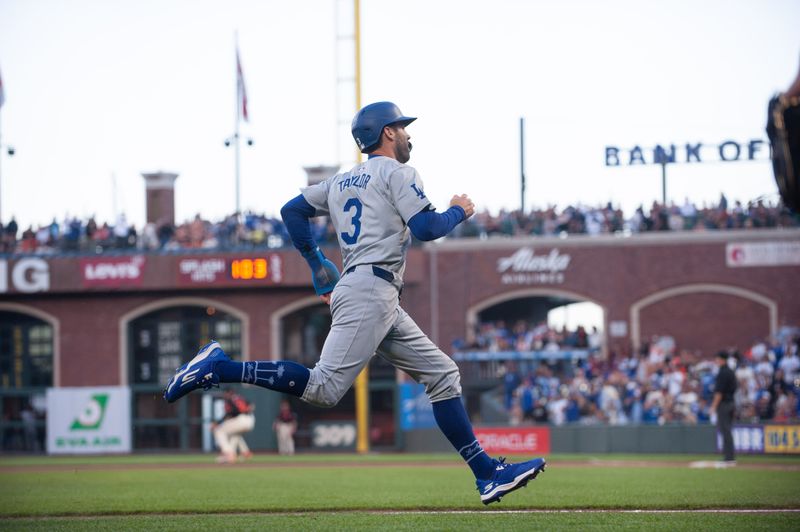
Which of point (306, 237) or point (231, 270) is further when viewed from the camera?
point (231, 270)

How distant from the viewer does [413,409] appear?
106 feet

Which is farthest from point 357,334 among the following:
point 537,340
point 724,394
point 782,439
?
point 537,340

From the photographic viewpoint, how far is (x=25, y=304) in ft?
116

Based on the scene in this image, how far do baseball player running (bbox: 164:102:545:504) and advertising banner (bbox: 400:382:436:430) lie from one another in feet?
79.4

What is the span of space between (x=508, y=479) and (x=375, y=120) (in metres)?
2.49

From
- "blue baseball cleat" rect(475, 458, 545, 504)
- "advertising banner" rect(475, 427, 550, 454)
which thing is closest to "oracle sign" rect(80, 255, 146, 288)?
"advertising banner" rect(475, 427, 550, 454)

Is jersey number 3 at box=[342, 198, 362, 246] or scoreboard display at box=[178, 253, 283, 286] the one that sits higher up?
scoreboard display at box=[178, 253, 283, 286]

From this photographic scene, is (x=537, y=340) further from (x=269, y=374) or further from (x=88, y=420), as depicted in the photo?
(x=269, y=374)

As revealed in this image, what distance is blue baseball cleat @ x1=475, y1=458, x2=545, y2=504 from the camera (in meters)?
7.30

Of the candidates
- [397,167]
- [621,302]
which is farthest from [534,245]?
[397,167]

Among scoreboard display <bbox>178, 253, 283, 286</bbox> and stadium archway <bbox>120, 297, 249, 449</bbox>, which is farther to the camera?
stadium archway <bbox>120, 297, 249, 449</bbox>

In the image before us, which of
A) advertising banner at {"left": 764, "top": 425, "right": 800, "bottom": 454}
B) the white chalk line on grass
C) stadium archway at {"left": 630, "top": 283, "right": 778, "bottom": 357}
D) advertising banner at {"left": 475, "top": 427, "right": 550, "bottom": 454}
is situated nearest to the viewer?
the white chalk line on grass

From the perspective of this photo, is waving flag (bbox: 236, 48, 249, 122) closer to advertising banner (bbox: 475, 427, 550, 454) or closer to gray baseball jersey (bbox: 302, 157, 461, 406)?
advertising banner (bbox: 475, 427, 550, 454)

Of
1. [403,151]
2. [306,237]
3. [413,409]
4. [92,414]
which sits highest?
[403,151]
